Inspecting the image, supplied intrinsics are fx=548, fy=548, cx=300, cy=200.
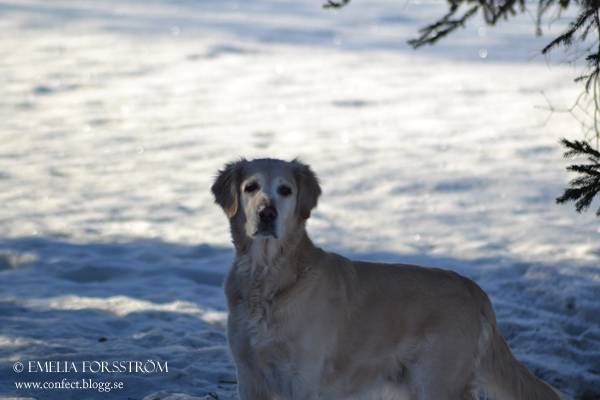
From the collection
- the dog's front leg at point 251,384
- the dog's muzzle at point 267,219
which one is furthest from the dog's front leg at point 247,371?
the dog's muzzle at point 267,219

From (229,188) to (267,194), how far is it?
1.23 ft

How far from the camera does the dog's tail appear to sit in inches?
138

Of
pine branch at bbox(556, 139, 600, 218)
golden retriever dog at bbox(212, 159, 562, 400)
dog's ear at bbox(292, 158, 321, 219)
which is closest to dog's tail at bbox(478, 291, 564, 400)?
golden retriever dog at bbox(212, 159, 562, 400)

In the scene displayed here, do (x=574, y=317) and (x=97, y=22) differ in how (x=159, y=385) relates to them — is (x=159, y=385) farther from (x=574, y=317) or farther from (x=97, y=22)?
(x=97, y=22)

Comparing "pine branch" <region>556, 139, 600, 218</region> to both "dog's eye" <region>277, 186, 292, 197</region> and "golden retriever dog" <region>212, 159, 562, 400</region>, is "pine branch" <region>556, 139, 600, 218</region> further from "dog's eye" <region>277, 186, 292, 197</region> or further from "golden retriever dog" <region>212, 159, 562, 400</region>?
"dog's eye" <region>277, 186, 292, 197</region>

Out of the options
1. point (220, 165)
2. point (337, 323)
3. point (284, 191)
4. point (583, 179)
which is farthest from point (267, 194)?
point (220, 165)

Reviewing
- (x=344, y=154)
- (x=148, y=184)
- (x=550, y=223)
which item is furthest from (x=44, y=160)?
(x=550, y=223)

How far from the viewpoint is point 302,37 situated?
846 inches

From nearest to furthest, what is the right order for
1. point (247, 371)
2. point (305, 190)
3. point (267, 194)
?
point (247, 371) < point (267, 194) < point (305, 190)

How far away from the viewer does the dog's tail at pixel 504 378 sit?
351 cm

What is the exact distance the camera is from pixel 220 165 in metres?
11.6

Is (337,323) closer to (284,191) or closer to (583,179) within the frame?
(284,191)

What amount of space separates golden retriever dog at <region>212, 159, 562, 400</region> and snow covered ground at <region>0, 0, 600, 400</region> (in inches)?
44.1

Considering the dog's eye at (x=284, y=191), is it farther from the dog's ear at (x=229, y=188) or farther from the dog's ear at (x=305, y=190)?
the dog's ear at (x=229, y=188)
